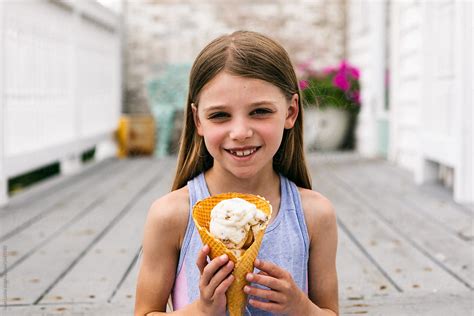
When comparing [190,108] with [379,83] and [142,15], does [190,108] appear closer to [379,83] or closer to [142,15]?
[379,83]

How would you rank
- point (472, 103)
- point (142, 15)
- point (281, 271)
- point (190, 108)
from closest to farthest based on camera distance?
point (281, 271)
point (190, 108)
point (472, 103)
point (142, 15)

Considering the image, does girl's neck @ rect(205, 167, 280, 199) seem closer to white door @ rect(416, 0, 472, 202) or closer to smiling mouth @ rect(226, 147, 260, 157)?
smiling mouth @ rect(226, 147, 260, 157)

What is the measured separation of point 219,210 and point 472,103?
11.0 ft

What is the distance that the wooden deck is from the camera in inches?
101

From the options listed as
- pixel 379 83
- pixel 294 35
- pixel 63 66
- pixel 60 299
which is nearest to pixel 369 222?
pixel 60 299

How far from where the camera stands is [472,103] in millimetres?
4461

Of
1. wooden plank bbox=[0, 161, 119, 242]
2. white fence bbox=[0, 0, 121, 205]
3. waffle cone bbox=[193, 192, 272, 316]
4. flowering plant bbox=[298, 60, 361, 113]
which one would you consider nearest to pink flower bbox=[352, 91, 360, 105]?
flowering plant bbox=[298, 60, 361, 113]

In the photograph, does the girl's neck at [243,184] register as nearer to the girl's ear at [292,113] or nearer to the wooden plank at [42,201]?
the girl's ear at [292,113]

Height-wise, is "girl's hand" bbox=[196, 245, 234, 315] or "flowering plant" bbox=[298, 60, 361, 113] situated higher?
"flowering plant" bbox=[298, 60, 361, 113]

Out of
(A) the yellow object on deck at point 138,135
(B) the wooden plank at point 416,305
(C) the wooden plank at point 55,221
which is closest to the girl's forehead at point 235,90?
(B) the wooden plank at point 416,305

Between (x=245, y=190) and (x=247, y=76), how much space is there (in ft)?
1.03

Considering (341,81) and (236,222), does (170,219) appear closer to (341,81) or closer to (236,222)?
(236,222)

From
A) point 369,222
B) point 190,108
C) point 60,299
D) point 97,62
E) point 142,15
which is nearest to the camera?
point 190,108

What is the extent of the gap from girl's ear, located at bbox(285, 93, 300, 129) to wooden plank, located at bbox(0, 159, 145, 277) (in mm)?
1656
